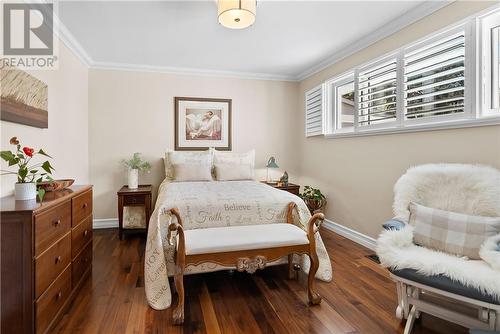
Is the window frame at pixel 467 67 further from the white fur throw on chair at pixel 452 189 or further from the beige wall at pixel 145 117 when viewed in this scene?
the beige wall at pixel 145 117

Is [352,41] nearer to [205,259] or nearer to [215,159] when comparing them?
[215,159]

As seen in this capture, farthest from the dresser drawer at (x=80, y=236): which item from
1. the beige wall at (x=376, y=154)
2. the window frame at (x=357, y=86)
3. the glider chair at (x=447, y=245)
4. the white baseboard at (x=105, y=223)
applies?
the window frame at (x=357, y=86)

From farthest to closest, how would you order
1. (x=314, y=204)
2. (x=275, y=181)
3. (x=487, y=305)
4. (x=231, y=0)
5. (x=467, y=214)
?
(x=275, y=181) < (x=314, y=204) < (x=231, y=0) < (x=467, y=214) < (x=487, y=305)

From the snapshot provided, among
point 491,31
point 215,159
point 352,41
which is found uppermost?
point 352,41

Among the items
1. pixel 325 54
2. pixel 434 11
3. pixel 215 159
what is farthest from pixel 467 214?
pixel 215 159

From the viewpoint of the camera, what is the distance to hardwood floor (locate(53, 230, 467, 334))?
181 cm

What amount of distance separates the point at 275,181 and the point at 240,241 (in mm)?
2666

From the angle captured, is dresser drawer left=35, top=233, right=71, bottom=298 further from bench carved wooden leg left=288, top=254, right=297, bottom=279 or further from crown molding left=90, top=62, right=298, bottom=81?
crown molding left=90, top=62, right=298, bottom=81

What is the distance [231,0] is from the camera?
2109 millimetres

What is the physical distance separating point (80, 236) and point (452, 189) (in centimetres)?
300

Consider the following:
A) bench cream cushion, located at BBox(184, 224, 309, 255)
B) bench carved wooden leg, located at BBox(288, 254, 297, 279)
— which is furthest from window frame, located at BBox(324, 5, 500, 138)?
bench carved wooden leg, located at BBox(288, 254, 297, 279)

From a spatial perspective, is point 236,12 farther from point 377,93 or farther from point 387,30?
point 377,93

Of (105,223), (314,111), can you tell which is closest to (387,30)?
(314,111)

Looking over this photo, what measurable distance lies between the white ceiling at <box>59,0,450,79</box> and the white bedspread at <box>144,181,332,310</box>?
177 cm
